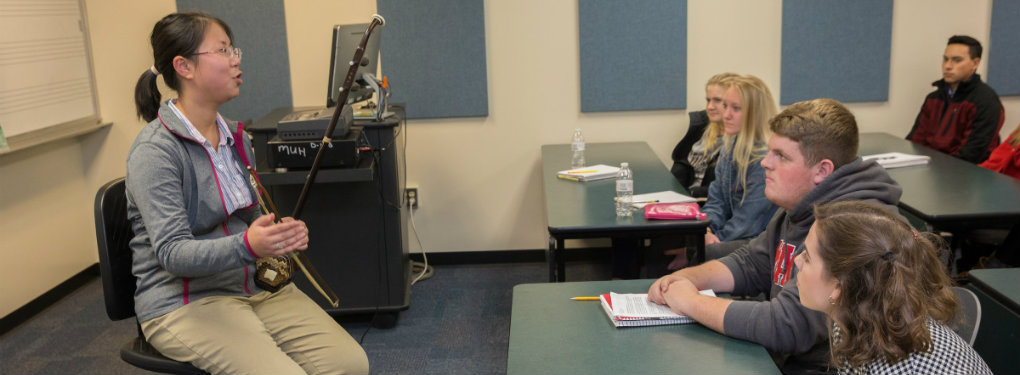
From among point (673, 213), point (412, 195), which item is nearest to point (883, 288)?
point (673, 213)

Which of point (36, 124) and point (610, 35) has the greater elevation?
point (610, 35)

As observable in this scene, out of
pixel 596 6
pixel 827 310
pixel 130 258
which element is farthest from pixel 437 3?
pixel 827 310

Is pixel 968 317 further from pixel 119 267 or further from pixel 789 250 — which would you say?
pixel 119 267

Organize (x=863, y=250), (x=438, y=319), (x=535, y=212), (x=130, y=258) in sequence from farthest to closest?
(x=535, y=212) < (x=438, y=319) < (x=130, y=258) < (x=863, y=250)

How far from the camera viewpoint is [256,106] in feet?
14.6

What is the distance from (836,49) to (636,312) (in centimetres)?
313

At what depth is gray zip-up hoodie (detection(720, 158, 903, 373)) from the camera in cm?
169

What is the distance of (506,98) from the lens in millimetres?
4465

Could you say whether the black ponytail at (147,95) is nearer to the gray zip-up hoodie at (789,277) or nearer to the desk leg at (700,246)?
the gray zip-up hoodie at (789,277)

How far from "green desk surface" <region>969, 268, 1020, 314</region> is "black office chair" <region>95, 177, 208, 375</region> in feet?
6.87

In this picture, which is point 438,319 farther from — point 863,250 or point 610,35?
point 863,250

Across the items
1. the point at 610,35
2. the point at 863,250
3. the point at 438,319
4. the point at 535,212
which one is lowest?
the point at 438,319

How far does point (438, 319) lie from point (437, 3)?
1.73 m

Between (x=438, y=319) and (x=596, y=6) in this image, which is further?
(x=596, y=6)
